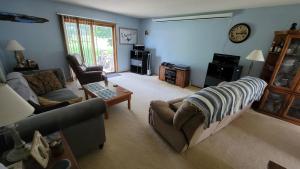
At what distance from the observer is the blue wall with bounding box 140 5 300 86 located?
111 inches

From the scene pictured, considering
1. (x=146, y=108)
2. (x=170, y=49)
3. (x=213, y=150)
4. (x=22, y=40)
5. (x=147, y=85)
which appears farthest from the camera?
(x=170, y=49)

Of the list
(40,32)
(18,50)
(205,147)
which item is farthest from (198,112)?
(40,32)

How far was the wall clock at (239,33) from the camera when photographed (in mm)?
3143

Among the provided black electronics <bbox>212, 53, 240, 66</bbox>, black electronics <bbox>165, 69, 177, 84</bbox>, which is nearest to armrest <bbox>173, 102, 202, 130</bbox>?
black electronics <bbox>212, 53, 240, 66</bbox>

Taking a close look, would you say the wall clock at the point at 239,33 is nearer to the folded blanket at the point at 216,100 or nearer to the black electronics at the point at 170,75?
the black electronics at the point at 170,75

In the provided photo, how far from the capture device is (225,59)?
3.36 meters

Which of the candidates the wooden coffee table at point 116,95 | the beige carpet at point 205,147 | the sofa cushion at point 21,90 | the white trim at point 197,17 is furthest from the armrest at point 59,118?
the white trim at point 197,17

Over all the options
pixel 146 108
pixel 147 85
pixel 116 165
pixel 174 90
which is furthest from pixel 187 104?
pixel 147 85

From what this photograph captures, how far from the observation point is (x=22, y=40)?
10.4ft

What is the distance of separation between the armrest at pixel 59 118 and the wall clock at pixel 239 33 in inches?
142

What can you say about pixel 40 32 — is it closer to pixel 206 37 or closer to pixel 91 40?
pixel 91 40

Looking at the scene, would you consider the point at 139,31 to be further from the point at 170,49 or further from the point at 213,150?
the point at 213,150

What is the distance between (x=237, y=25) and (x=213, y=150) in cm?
309

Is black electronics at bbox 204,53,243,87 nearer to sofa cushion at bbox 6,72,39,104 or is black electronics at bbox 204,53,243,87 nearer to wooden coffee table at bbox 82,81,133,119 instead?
wooden coffee table at bbox 82,81,133,119
